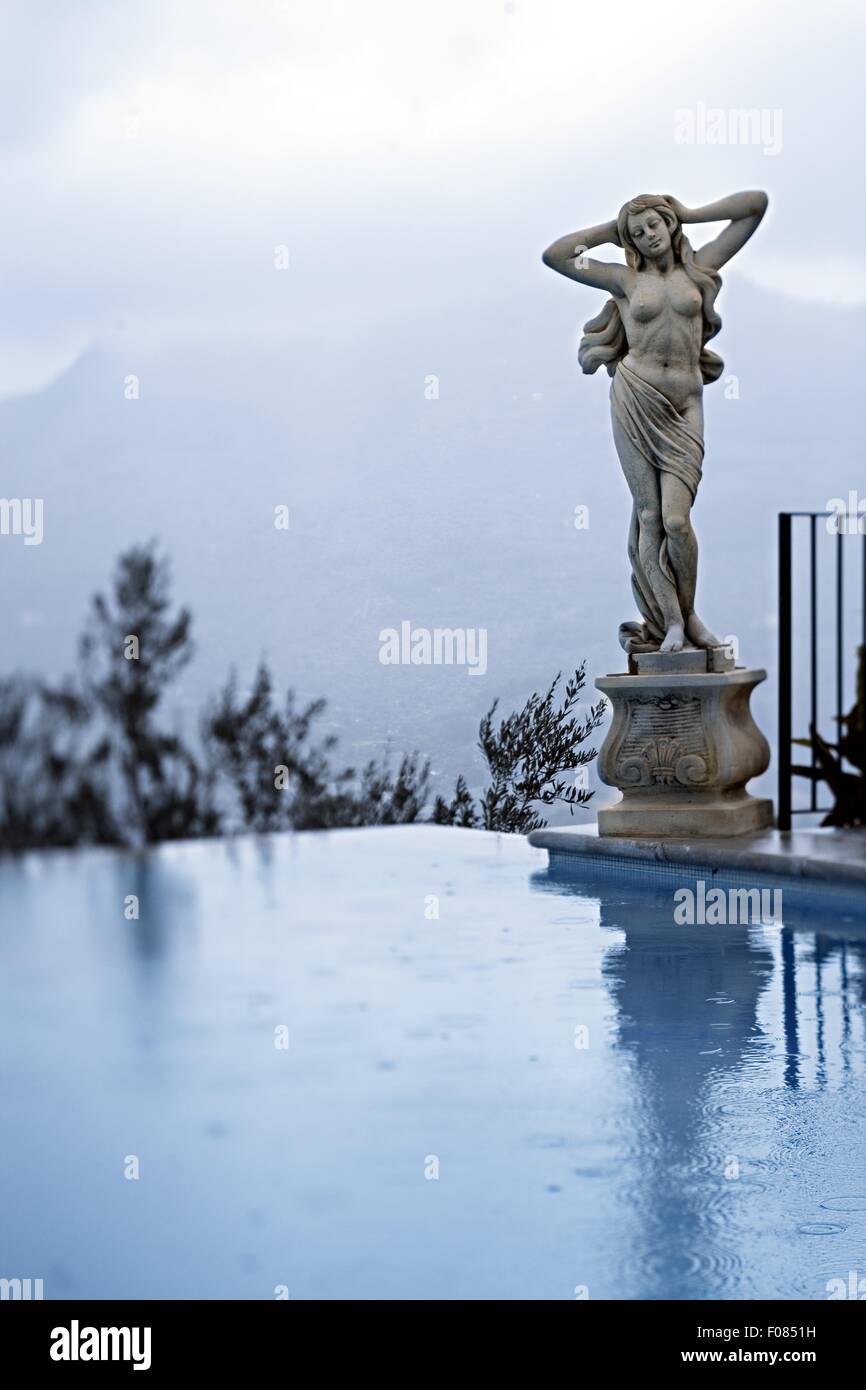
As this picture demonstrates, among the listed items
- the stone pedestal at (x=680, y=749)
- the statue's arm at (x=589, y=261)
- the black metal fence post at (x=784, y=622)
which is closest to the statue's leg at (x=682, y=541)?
the stone pedestal at (x=680, y=749)

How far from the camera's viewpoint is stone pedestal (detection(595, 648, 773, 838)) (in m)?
5.70

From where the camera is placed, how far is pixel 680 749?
18.9 feet

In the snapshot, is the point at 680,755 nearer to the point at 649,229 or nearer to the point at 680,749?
the point at 680,749

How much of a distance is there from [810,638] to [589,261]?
194 cm

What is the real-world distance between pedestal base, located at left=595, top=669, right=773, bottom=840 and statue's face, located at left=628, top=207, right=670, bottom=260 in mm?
1743

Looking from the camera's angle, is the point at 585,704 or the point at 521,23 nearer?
the point at 521,23

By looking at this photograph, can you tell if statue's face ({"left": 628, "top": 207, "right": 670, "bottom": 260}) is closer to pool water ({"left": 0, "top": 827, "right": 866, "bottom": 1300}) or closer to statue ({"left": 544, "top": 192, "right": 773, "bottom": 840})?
statue ({"left": 544, "top": 192, "right": 773, "bottom": 840})

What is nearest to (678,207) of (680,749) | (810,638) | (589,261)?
(589,261)

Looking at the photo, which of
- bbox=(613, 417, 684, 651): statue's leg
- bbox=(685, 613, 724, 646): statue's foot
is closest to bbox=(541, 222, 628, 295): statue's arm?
bbox=(613, 417, 684, 651): statue's leg

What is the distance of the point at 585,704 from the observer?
5863 mm

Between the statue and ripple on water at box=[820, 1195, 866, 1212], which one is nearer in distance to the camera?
ripple on water at box=[820, 1195, 866, 1212]

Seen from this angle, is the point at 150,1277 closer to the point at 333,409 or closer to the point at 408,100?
the point at 333,409

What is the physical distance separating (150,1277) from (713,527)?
174 inches
